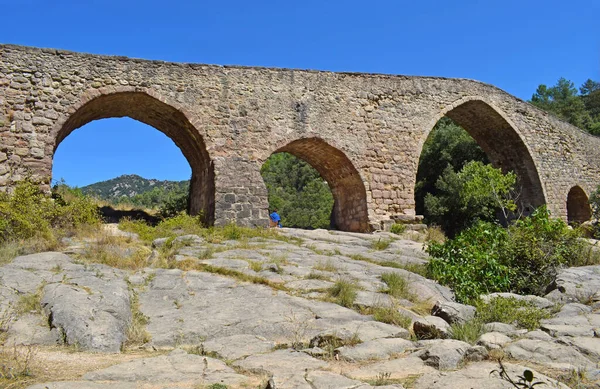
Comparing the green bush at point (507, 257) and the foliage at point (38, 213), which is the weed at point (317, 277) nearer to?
the green bush at point (507, 257)

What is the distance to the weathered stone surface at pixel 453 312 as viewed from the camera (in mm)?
5273

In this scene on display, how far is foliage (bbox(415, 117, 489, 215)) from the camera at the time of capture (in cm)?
2147

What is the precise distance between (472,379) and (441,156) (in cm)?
1951

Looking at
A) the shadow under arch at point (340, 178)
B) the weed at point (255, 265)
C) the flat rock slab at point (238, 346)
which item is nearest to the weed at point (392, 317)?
the flat rock slab at point (238, 346)

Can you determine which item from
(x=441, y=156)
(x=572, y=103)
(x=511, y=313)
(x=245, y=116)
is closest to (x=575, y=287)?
(x=511, y=313)

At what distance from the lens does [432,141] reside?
Result: 23.1m

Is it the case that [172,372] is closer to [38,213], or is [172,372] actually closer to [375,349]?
[375,349]

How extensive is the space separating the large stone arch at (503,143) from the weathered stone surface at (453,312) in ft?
38.4

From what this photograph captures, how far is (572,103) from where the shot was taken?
37531 millimetres

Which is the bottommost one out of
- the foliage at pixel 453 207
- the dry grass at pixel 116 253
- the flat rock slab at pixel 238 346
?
the flat rock slab at pixel 238 346

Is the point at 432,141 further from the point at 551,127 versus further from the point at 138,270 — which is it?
the point at 138,270

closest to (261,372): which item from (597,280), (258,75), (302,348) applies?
(302,348)

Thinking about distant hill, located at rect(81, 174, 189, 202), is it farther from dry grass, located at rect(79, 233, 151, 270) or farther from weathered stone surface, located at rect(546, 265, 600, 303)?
weathered stone surface, located at rect(546, 265, 600, 303)

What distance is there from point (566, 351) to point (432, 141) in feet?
64.5
